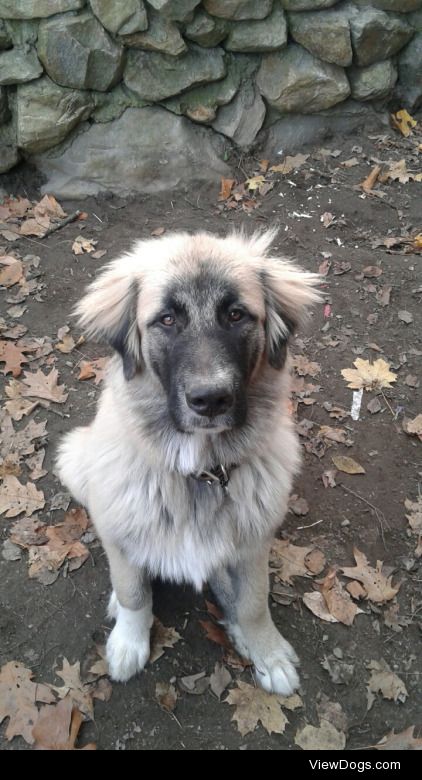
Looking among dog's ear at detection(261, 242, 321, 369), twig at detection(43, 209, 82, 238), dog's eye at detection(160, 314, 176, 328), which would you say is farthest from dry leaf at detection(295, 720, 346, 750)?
twig at detection(43, 209, 82, 238)

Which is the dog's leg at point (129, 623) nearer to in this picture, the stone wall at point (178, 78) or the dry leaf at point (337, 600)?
the dry leaf at point (337, 600)

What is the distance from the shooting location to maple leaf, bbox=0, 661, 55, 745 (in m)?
2.56

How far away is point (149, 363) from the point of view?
237cm

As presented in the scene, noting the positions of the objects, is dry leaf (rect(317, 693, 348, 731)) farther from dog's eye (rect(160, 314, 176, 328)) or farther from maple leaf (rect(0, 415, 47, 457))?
maple leaf (rect(0, 415, 47, 457))

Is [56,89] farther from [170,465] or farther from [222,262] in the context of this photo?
[170,465]

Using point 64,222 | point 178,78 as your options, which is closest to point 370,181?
point 178,78

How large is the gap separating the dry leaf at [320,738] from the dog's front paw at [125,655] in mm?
803

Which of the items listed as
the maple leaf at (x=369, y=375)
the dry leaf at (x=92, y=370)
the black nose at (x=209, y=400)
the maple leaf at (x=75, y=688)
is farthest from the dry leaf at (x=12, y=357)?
the black nose at (x=209, y=400)

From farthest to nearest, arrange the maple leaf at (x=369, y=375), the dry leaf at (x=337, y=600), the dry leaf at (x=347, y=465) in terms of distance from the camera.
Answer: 1. the maple leaf at (x=369, y=375)
2. the dry leaf at (x=347, y=465)
3. the dry leaf at (x=337, y=600)

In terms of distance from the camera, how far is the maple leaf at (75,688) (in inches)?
104

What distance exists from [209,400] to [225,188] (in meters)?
4.46

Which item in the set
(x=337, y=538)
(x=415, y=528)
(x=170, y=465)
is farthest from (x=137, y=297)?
(x=415, y=528)

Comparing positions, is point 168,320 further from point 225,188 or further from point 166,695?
point 225,188

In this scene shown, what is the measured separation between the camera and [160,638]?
2.89 metres
